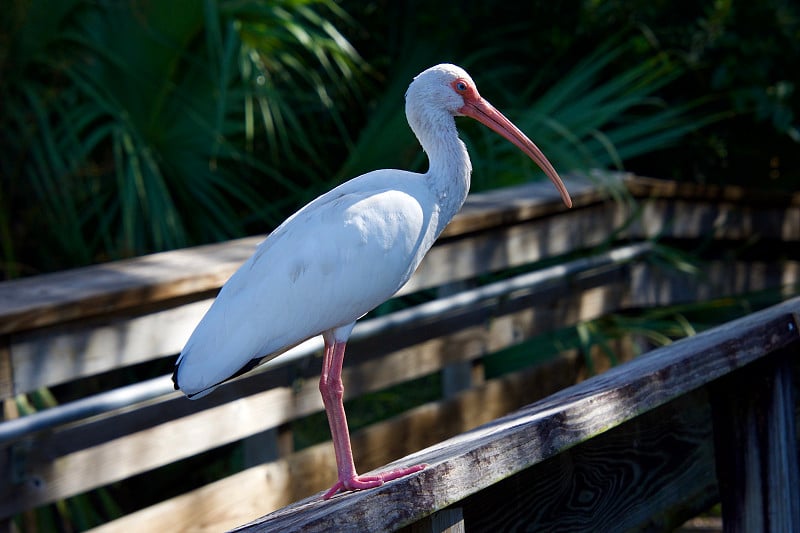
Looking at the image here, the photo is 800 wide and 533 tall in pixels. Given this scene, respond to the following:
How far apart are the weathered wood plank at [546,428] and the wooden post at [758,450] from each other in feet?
0.28

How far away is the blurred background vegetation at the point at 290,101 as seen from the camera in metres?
3.67

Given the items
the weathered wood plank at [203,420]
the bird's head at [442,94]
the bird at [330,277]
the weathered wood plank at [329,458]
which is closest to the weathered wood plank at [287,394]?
the weathered wood plank at [203,420]

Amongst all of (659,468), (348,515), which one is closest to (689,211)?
(659,468)

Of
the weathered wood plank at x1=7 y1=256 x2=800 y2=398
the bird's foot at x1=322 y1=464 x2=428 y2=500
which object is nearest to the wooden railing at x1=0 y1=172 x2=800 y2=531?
the weathered wood plank at x1=7 y1=256 x2=800 y2=398

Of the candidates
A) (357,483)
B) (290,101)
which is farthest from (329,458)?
(290,101)

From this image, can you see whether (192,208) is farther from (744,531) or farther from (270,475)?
(744,531)

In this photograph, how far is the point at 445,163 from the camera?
2.36 meters

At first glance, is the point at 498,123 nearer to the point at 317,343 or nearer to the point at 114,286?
the point at 317,343

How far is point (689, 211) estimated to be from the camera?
181 inches

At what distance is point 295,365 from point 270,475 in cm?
32

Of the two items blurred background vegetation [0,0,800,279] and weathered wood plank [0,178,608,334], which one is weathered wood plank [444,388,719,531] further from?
blurred background vegetation [0,0,800,279]

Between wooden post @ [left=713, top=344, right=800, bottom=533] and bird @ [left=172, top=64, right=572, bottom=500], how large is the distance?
664 mm

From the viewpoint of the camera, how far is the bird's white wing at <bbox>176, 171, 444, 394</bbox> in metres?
2.06

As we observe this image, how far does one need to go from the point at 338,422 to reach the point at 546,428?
0.85 meters
